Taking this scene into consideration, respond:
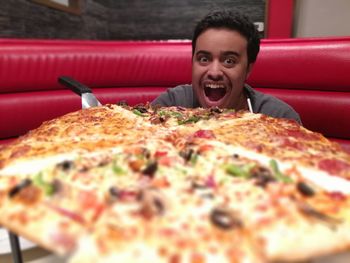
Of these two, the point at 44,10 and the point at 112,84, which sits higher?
the point at 44,10

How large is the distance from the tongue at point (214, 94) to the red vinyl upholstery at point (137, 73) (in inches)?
37.8

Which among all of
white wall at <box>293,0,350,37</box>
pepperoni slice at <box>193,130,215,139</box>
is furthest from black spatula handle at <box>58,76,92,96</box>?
white wall at <box>293,0,350,37</box>

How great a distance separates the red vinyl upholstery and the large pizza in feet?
4.81

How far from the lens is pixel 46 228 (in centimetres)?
61

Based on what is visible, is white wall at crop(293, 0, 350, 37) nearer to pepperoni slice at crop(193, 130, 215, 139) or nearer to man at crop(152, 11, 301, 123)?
man at crop(152, 11, 301, 123)

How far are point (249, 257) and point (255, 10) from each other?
13.5 ft

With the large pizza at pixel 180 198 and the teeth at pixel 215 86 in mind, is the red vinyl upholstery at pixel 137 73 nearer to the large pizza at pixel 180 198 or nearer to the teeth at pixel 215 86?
the teeth at pixel 215 86

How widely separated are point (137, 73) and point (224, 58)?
131 centimetres

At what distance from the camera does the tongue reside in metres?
1.82

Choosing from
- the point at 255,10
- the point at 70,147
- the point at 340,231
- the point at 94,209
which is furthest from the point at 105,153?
the point at 255,10

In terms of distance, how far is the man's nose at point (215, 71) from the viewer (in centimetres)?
170

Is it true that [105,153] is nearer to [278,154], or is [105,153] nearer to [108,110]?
[278,154]

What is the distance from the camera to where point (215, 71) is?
1.70 metres

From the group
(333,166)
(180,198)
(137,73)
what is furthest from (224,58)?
(137,73)
